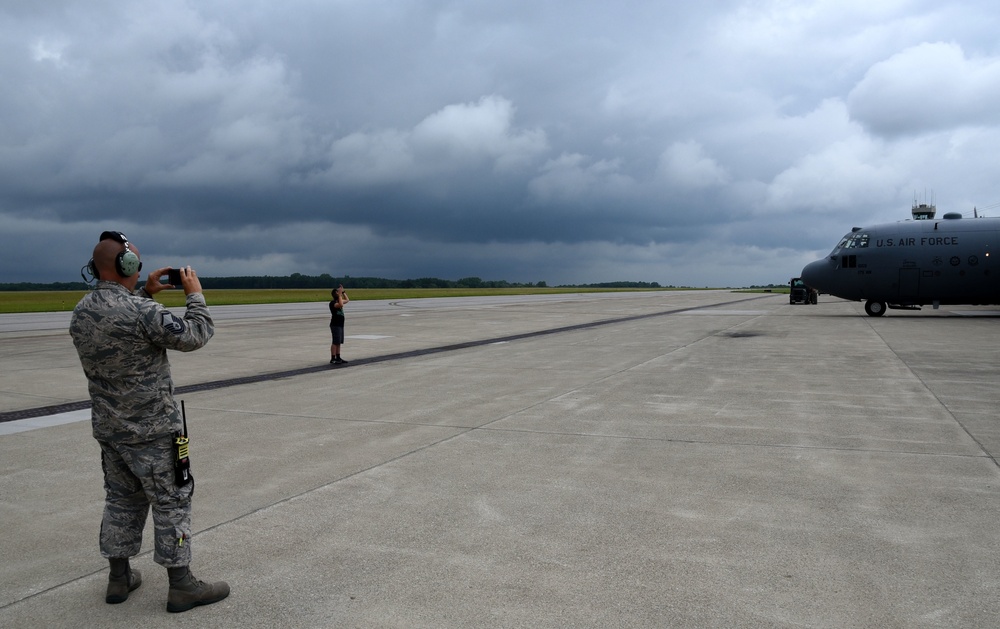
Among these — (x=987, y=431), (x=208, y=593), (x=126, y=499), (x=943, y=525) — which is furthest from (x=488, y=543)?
(x=987, y=431)

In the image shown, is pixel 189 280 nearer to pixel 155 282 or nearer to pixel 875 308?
pixel 155 282

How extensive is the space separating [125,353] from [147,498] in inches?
35.5

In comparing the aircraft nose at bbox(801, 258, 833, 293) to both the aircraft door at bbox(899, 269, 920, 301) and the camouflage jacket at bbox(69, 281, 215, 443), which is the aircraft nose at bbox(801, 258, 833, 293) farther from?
the camouflage jacket at bbox(69, 281, 215, 443)

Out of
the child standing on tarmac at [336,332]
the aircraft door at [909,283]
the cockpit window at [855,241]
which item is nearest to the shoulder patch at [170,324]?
the child standing on tarmac at [336,332]

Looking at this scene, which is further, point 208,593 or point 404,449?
point 404,449

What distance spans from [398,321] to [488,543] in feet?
91.3

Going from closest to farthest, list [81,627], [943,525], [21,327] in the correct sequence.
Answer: [81,627] → [943,525] → [21,327]

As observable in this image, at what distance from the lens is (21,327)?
30797 millimetres

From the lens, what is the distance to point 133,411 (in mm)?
4176

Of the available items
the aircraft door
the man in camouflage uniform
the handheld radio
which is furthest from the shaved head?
the aircraft door

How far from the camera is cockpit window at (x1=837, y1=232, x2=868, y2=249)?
3197cm

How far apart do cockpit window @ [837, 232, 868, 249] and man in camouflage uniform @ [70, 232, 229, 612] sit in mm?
32896

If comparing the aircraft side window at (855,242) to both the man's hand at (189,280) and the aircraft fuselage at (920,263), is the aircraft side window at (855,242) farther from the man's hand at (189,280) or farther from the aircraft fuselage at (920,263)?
the man's hand at (189,280)

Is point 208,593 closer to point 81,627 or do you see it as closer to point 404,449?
point 81,627
